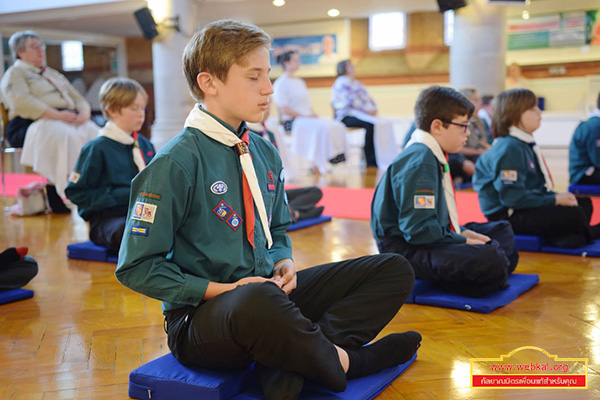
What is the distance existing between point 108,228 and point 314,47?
9.72m

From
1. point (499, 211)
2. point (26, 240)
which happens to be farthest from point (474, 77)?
point (26, 240)

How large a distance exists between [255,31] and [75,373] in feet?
3.87

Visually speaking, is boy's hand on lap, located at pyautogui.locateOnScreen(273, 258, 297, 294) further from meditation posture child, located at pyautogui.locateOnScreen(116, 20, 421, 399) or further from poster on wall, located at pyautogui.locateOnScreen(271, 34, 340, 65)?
poster on wall, located at pyautogui.locateOnScreen(271, 34, 340, 65)

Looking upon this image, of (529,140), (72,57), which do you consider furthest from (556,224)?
(72,57)

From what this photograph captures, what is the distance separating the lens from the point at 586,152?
5.46 metres

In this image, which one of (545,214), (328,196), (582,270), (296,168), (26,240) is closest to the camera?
(582,270)

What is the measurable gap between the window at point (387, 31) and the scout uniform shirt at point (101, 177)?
9253 mm

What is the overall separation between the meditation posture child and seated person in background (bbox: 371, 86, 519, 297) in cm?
77

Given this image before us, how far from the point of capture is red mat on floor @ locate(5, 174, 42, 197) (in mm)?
7118

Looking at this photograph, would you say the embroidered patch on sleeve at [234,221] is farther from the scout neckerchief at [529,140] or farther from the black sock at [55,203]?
the black sock at [55,203]

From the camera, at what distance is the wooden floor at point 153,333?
1938 millimetres

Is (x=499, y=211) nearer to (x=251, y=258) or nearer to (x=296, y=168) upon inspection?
(x=251, y=258)

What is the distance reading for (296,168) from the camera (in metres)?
8.45

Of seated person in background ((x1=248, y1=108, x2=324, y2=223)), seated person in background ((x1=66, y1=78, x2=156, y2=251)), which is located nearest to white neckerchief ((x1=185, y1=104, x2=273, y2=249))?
seated person in background ((x1=66, y1=78, x2=156, y2=251))
